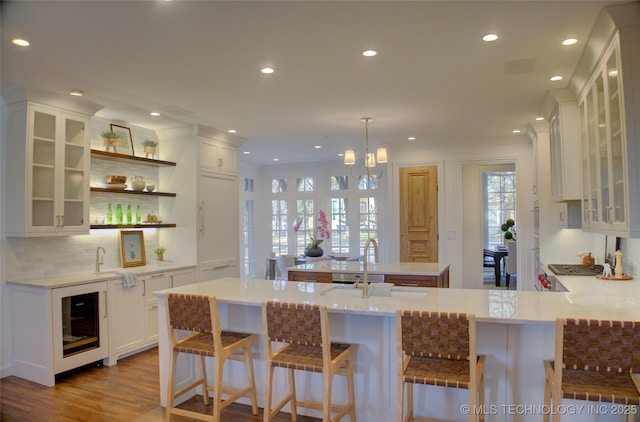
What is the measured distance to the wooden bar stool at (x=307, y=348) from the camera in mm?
2432

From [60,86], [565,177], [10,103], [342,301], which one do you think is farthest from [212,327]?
[565,177]

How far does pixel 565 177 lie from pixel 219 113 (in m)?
3.54

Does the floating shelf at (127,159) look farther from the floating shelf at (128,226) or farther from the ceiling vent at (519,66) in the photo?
the ceiling vent at (519,66)

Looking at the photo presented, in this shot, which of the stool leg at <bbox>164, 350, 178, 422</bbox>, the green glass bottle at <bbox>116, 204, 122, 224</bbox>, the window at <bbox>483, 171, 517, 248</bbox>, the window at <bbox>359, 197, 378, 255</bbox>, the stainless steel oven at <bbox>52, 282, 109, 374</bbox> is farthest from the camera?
the window at <bbox>483, 171, 517, 248</bbox>

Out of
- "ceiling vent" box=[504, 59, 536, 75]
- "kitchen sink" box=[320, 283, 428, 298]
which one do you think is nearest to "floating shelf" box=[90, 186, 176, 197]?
"kitchen sink" box=[320, 283, 428, 298]

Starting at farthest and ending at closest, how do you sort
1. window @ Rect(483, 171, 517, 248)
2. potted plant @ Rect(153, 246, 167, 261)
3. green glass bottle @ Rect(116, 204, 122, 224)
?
window @ Rect(483, 171, 517, 248) → potted plant @ Rect(153, 246, 167, 261) → green glass bottle @ Rect(116, 204, 122, 224)

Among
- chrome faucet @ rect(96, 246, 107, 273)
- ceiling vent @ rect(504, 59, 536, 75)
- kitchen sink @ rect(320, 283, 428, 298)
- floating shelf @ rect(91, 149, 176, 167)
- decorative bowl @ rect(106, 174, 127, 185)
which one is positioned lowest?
kitchen sink @ rect(320, 283, 428, 298)

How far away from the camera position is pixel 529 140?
640 centimetres

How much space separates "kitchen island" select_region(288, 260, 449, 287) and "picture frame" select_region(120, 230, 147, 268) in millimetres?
1840

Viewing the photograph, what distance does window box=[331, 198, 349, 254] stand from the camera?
9.04 meters

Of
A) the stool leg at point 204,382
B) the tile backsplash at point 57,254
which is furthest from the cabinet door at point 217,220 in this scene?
the stool leg at point 204,382

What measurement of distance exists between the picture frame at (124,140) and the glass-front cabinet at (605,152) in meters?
4.64

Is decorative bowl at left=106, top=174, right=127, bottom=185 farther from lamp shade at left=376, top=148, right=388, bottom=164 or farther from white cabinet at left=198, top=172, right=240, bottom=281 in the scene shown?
lamp shade at left=376, top=148, right=388, bottom=164

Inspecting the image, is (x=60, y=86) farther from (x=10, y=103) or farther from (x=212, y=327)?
(x=212, y=327)
